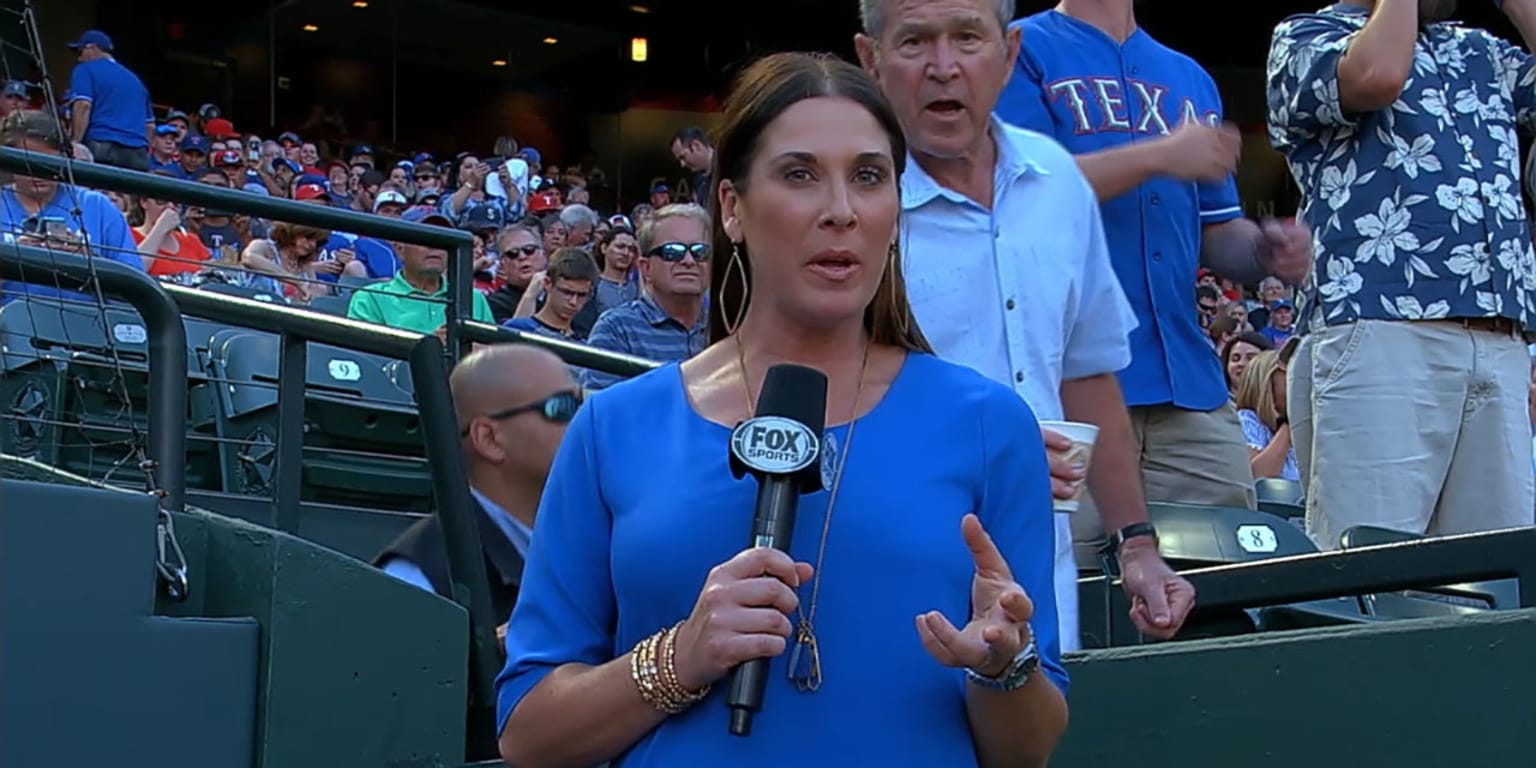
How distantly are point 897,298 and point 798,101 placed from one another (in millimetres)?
261

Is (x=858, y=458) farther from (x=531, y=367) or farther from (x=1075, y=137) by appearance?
(x=531, y=367)

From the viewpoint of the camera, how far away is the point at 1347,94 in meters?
3.99

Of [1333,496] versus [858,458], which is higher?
[858,458]

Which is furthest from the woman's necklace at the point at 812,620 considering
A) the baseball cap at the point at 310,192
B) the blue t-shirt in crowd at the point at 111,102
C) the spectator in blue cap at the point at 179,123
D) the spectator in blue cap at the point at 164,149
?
the spectator in blue cap at the point at 179,123

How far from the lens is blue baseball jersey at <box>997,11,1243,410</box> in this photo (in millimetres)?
3682

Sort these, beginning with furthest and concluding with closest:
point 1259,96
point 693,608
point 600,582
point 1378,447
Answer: point 1259,96 → point 1378,447 → point 600,582 → point 693,608

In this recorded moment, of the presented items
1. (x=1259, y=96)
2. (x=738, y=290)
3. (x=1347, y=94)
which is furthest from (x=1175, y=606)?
(x=1259, y=96)

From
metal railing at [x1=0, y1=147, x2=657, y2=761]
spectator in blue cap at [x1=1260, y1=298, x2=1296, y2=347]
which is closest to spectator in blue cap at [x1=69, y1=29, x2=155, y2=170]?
spectator in blue cap at [x1=1260, y1=298, x2=1296, y2=347]

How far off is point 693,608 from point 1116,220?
2063 millimetres

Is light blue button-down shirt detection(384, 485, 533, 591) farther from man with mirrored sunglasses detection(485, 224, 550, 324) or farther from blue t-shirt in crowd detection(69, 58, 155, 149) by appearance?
blue t-shirt in crowd detection(69, 58, 155, 149)

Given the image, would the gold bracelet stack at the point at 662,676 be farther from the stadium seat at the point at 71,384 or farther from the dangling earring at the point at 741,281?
the stadium seat at the point at 71,384

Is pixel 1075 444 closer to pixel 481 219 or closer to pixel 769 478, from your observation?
pixel 769 478

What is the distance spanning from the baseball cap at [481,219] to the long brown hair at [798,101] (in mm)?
12168

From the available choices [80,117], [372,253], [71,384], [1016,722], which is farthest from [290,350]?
[80,117]
